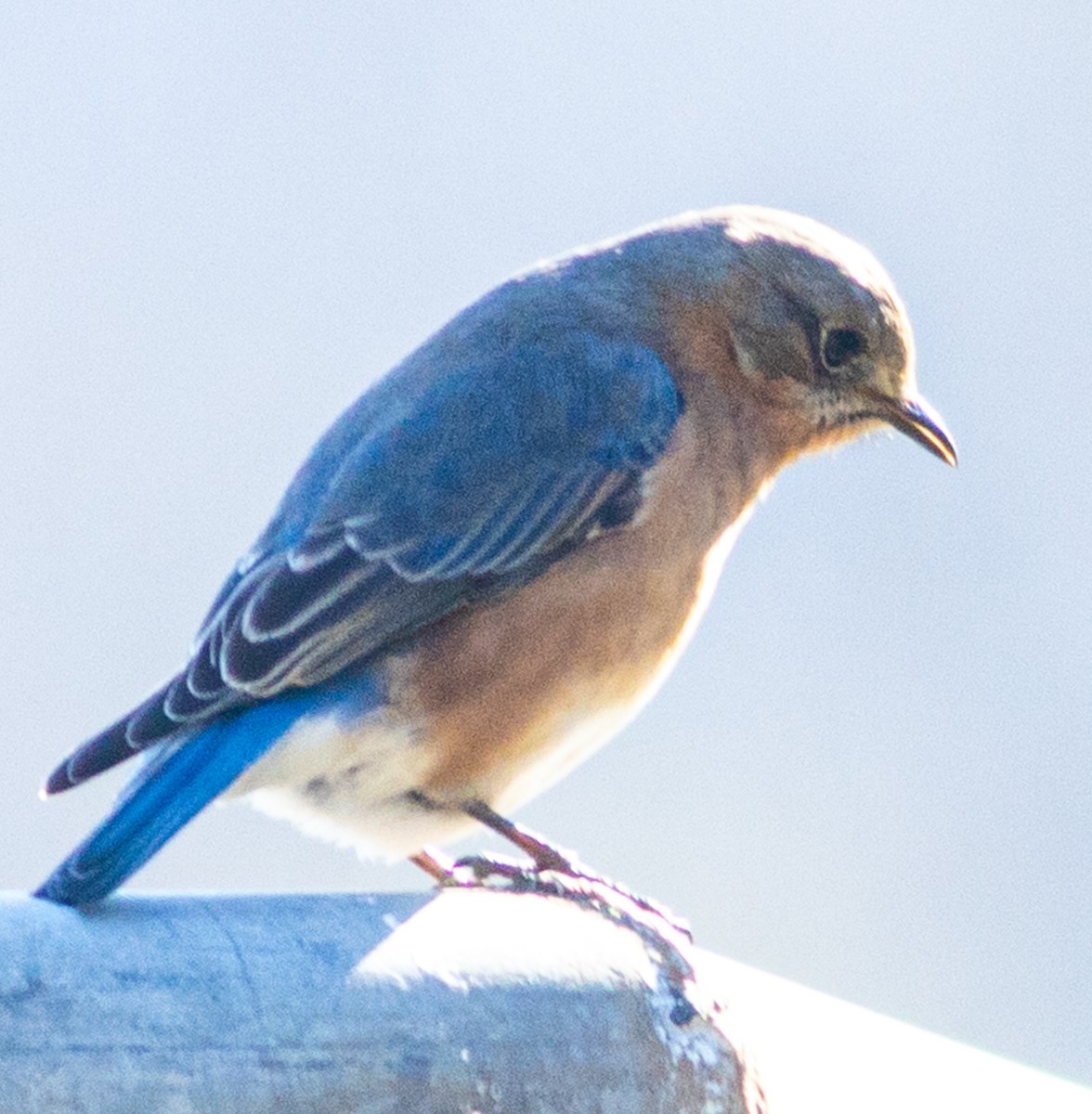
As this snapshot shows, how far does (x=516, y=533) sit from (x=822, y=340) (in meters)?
0.78

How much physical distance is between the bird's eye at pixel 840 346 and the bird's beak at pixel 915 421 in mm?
71

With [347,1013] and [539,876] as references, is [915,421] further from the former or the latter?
[347,1013]

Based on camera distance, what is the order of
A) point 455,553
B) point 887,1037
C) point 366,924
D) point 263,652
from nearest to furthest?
point 366,924
point 887,1037
point 263,652
point 455,553

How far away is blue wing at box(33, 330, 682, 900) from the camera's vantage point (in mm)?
2693

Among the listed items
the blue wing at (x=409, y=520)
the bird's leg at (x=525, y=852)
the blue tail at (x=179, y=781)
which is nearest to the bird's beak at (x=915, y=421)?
the blue wing at (x=409, y=520)

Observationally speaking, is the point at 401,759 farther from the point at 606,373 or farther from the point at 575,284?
the point at 575,284

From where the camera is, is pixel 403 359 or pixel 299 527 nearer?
pixel 299 527

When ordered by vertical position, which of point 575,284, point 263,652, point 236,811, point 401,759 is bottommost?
point 236,811

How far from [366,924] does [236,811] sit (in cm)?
284

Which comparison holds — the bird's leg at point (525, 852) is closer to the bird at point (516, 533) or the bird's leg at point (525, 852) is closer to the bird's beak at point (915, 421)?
the bird at point (516, 533)

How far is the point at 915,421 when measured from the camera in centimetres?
353

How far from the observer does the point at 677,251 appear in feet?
12.0

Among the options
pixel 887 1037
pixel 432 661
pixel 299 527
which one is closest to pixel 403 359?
pixel 299 527

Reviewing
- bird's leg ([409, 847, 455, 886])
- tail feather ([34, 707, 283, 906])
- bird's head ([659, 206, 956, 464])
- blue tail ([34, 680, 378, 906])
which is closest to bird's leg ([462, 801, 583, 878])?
bird's leg ([409, 847, 455, 886])
